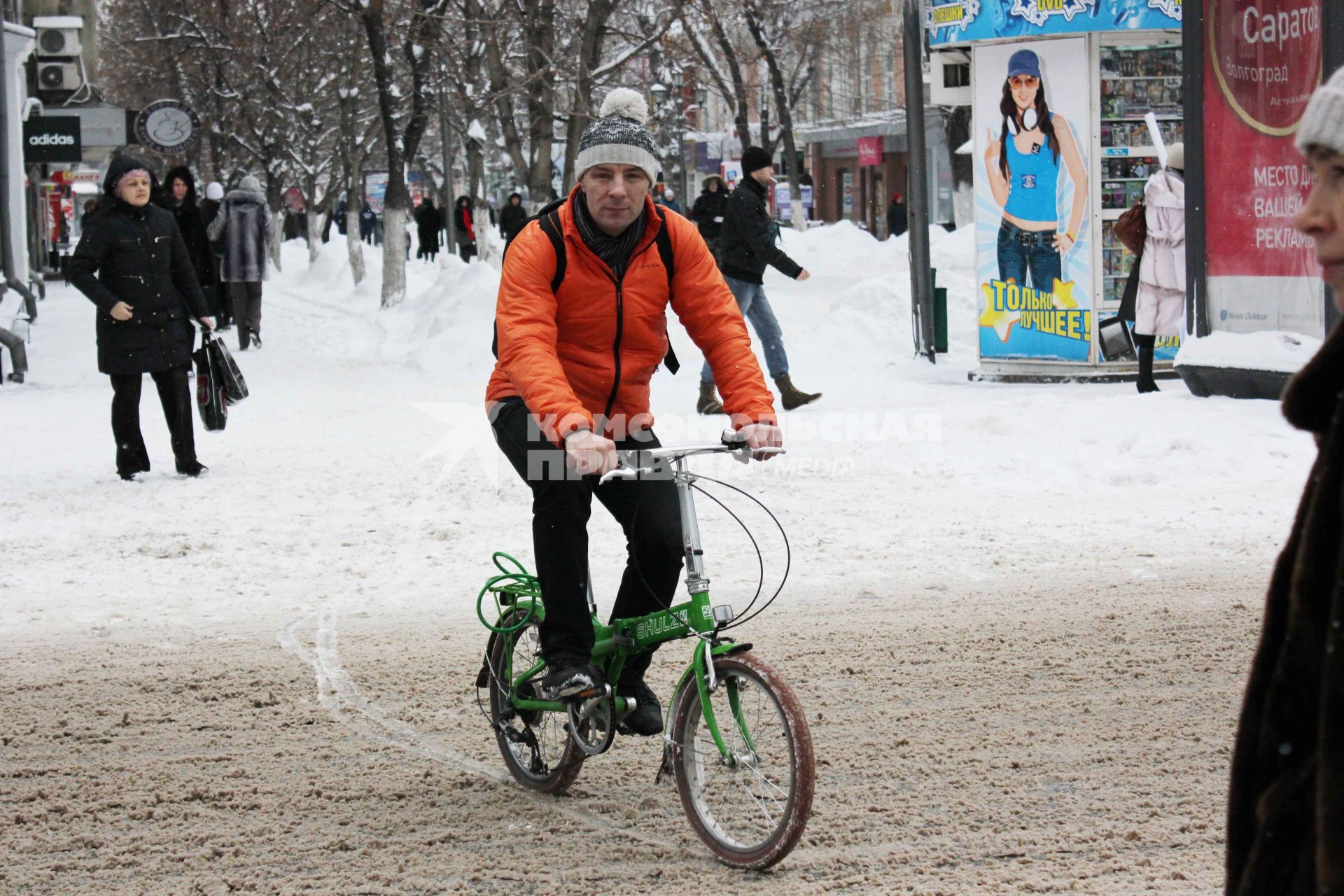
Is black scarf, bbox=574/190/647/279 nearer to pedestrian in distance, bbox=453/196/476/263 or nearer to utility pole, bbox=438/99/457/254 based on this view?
utility pole, bbox=438/99/457/254

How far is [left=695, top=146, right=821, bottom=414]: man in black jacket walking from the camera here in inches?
486

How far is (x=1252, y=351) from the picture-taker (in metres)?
11.2

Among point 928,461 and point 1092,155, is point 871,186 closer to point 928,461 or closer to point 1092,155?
point 1092,155

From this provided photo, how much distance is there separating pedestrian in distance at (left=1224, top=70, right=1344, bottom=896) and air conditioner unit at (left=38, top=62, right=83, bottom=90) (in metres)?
34.0

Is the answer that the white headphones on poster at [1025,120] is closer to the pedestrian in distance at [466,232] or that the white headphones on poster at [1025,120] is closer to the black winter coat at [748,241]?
the black winter coat at [748,241]

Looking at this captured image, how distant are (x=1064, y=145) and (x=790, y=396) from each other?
132 inches

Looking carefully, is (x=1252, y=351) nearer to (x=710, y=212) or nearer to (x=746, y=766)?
(x=710, y=212)

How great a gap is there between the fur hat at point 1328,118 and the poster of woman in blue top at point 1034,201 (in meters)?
12.2

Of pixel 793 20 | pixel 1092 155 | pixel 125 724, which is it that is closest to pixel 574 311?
pixel 125 724

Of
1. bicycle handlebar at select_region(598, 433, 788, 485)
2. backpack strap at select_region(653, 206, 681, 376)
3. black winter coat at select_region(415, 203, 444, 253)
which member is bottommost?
bicycle handlebar at select_region(598, 433, 788, 485)

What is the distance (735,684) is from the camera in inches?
156

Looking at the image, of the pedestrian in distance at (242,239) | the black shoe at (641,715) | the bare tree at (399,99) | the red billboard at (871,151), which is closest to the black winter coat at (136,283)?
the black shoe at (641,715)

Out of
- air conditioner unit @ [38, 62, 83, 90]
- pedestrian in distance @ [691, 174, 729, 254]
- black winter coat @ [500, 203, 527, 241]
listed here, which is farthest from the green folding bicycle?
air conditioner unit @ [38, 62, 83, 90]

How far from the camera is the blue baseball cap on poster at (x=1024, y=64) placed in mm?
13758
